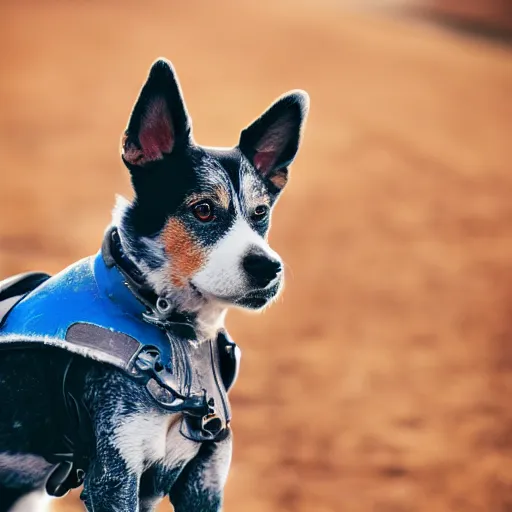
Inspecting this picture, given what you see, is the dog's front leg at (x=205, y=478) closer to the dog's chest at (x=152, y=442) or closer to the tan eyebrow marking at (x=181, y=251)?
the dog's chest at (x=152, y=442)

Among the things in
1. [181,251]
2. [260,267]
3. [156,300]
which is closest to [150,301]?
[156,300]

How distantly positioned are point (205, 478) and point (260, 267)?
19.4 inches

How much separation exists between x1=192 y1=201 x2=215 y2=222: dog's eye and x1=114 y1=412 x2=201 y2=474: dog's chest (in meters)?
0.39

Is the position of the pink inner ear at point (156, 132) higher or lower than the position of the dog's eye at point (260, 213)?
higher

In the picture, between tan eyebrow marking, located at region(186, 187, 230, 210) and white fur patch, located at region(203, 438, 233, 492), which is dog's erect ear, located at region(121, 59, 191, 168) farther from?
white fur patch, located at region(203, 438, 233, 492)

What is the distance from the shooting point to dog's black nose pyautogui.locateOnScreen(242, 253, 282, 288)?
185 cm

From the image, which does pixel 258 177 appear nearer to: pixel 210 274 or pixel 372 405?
pixel 210 274

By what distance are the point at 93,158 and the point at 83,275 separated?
1228 centimetres

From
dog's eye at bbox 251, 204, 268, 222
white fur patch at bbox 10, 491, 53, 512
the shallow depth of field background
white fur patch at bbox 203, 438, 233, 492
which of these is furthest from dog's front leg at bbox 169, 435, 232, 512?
the shallow depth of field background

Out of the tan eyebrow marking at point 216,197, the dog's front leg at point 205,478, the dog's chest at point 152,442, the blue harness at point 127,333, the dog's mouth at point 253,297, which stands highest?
the tan eyebrow marking at point 216,197

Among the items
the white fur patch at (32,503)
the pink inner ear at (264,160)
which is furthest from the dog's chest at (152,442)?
the pink inner ear at (264,160)

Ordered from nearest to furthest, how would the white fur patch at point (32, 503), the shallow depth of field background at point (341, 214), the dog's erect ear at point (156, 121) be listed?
the dog's erect ear at point (156, 121), the white fur patch at point (32, 503), the shallow depth of field background at point (341, 214)

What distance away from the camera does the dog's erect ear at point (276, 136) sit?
1.98 metres

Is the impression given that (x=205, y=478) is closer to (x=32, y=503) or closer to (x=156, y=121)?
(x=32, y=503)
